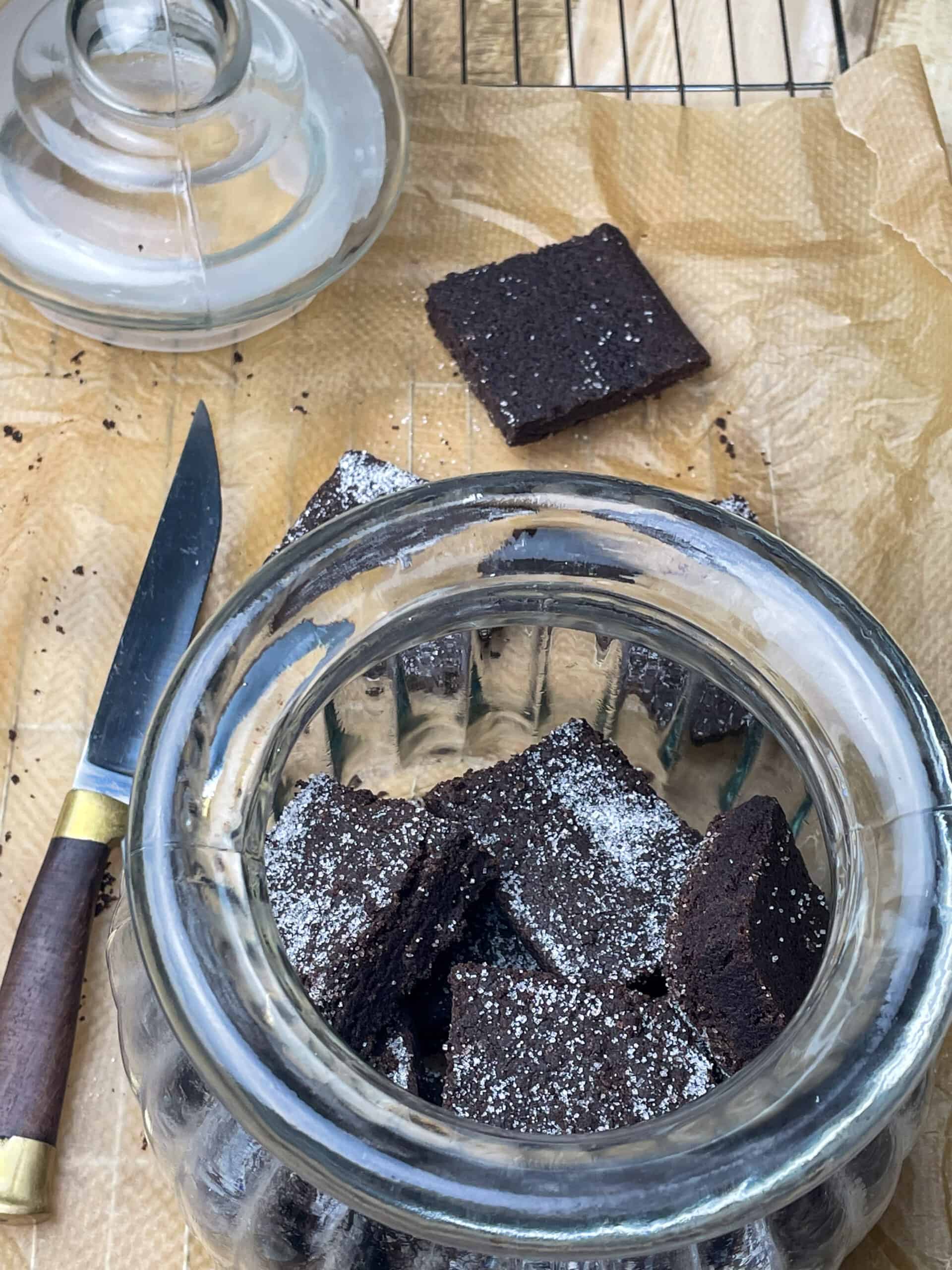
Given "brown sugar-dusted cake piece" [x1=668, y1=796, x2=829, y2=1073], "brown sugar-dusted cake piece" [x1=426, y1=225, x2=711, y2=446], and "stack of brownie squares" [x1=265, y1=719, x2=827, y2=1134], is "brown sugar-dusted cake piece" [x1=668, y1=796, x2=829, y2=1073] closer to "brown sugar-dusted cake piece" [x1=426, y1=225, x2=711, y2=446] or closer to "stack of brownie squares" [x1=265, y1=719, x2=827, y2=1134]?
"stack of brownie squares" [x1=265, y1=719, x2=827, y2=1134]

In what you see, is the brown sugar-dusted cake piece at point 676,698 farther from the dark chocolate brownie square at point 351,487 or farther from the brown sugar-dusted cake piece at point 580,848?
the dark chocolate brownie square at point 351,487

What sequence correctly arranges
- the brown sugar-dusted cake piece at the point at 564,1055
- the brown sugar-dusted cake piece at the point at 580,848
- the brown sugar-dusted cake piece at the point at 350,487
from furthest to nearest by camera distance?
the brown sugar-dusted cake piece at the point at 350,487 → the brown sugar-dusted cake piece at the point at 580,848 → the brown sugar-dusted cake piece at the point at 564,1055

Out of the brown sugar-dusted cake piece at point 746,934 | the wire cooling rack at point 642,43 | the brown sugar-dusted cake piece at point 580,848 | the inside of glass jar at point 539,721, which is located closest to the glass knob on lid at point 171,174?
the wire cooling rack at point 642,43

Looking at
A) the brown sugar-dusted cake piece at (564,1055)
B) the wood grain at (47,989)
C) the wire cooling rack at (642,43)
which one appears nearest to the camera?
the brown sugar-dusted cake piece at (564,1055)

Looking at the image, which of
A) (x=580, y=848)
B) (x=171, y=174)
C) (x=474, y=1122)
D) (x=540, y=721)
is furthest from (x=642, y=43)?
(x=474, y=1122)

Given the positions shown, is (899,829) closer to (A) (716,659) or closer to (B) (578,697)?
(A) (716,659)

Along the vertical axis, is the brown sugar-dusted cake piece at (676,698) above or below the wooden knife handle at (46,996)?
above
